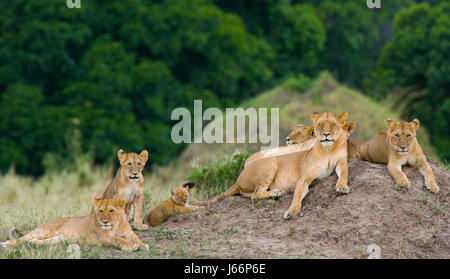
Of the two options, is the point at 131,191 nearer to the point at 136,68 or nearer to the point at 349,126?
the point at 349,126

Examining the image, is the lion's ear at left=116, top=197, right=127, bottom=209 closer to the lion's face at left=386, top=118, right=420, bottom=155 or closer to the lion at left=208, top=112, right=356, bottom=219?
the lion at left=208, top=112, right=356, bottom=219

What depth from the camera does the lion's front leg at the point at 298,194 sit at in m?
8.02

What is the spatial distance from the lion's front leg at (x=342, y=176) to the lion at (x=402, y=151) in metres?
0.51

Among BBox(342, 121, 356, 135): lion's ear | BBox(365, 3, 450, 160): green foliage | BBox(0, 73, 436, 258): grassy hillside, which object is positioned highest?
BBox(365, 3, 450, 160): green foliage

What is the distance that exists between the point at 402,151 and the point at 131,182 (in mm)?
3122

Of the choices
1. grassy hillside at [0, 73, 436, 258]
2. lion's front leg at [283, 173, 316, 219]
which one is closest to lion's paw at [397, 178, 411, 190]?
lion's front leg at [283, 173, 316, 219]

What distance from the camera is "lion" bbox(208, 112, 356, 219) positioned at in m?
8.02

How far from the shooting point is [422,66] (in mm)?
26297

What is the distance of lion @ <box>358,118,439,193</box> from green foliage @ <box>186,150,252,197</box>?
296 centimetres

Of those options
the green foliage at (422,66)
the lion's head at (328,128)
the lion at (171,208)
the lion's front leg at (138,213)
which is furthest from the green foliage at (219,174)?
the green foliage at (422,66)

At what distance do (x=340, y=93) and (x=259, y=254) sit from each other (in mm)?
13501

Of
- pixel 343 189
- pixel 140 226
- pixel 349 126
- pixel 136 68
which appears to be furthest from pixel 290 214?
pixel 136 68
